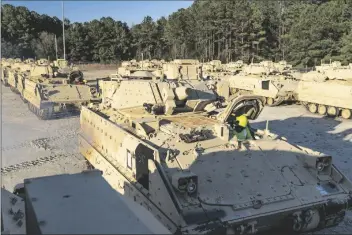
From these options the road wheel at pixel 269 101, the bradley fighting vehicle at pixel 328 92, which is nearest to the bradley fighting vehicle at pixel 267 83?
the road wheel at pixel 269 101

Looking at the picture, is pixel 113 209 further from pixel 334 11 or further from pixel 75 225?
pixel 334 11

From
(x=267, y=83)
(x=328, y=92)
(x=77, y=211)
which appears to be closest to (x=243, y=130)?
(x=77, y=211)

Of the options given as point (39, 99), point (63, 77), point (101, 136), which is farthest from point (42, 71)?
point (101, 136)

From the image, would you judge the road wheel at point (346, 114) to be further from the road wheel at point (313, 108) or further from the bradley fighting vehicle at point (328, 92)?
the road wheel at point (313, 108)

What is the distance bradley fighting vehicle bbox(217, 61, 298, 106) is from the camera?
24.6 meters

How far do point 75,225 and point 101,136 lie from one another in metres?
7.86

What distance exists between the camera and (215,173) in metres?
7.12

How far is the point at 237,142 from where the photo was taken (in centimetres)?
791

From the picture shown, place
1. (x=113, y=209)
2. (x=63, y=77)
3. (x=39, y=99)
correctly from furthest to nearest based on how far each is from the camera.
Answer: (x=63, y=77) < (x=39, y=99) < (x=113, y=209)

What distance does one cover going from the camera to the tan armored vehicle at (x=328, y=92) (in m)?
20.5

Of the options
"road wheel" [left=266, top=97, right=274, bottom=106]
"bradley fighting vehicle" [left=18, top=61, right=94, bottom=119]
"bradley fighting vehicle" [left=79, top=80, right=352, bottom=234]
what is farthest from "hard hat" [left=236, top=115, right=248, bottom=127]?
"road wheel" [left=266, top=97, right=274, bottom=106]

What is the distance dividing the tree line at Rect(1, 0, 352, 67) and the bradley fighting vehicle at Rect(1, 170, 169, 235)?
44417mm

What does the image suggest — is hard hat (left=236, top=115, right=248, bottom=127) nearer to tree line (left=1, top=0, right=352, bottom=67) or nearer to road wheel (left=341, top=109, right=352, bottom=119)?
road wheel (left=341, top=109, right=352, bottom=119)

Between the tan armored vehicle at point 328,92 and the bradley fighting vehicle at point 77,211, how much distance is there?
18965mm
